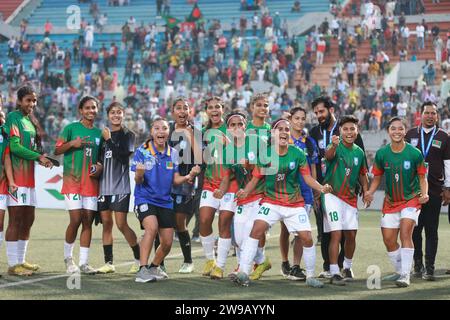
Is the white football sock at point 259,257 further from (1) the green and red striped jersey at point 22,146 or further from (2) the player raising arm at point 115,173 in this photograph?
(1) the green and red striped jersey at point 22,146

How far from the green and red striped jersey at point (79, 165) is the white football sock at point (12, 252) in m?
0.85

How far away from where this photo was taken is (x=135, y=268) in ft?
38.4

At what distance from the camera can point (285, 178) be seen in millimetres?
10617

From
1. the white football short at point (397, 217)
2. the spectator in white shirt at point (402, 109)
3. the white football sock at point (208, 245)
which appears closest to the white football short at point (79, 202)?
the white football sock at point (208, 245)

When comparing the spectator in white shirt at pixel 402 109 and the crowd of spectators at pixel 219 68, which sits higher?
the crowd of spectators at pixel 219 68

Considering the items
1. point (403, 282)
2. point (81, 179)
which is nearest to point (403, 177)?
point (403, 282)

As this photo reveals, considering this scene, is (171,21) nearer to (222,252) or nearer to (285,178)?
(222,252)

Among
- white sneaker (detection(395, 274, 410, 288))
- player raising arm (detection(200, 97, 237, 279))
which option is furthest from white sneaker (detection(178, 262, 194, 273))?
white sneaker (detection(395, 274, 410, 288))

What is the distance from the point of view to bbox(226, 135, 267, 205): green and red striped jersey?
10.9m

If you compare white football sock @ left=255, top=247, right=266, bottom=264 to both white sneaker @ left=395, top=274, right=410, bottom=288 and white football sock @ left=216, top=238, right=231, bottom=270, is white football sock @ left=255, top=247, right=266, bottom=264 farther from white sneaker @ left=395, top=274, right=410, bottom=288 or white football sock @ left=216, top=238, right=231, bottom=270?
white sneaker @ left=395, top=274, right=410, bottom=288

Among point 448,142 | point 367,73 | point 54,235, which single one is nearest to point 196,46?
point 367,73

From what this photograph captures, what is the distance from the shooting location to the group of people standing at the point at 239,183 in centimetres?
1068

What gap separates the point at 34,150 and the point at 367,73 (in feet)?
76.8
